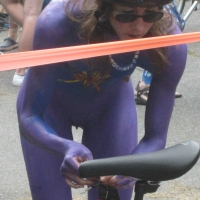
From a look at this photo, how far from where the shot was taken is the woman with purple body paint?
7.09 ft

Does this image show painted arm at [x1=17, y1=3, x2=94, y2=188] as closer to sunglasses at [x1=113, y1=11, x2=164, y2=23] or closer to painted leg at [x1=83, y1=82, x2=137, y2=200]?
→ sunglasses at [x1=113, y1=11, x2=164, y2=23]

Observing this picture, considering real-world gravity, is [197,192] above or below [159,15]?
below

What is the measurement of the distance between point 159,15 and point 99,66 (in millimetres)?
350

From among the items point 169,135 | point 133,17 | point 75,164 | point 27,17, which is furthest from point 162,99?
point 27,17

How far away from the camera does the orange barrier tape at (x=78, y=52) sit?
6.68ft

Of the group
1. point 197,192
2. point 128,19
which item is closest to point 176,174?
point 128,19

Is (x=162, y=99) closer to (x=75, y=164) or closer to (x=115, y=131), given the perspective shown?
(x=115, y=131)

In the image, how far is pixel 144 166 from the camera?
4.90 ft

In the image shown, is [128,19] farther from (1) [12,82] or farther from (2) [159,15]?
(1) [12,82]

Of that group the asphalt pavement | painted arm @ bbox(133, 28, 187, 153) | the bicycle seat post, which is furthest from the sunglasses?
the asphalt pavement

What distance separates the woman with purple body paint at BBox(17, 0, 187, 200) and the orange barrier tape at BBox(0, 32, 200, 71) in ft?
0.12

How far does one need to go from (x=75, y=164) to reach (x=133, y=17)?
0.59 metres

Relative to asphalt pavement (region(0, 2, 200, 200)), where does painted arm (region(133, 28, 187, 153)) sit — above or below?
above

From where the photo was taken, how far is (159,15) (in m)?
2.18
